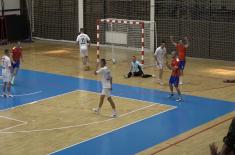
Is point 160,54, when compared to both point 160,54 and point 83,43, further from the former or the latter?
point 83,43

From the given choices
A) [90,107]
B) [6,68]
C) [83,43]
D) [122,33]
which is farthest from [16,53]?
[122,33]

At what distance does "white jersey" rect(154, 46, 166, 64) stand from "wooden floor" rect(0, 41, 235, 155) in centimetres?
121

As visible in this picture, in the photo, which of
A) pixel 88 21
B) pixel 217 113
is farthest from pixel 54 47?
pixel 217 113

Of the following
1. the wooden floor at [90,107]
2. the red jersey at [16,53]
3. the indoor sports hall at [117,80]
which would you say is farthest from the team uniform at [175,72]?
the red jersey at [16,53]

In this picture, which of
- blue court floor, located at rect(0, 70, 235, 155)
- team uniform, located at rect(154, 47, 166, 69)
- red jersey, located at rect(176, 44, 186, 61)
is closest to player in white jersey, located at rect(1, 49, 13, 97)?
blue court floor, located at rect(0, 70, 235, 155)

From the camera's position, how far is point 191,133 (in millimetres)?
15656

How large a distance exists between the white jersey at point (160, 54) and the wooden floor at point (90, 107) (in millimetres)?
1206

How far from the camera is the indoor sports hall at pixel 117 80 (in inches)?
594

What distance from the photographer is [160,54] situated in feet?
72.4

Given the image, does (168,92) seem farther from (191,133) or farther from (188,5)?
(188,5)

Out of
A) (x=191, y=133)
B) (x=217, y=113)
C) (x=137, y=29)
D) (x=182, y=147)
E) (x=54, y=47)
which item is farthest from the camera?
(x=54, y=47)

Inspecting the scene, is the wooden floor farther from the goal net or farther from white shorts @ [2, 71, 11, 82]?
white shorts @ [2, 71, 11, 82]

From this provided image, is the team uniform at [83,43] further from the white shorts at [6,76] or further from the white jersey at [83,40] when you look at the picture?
the white shorts at [6,76]

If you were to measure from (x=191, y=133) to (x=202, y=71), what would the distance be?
34.2 feet
